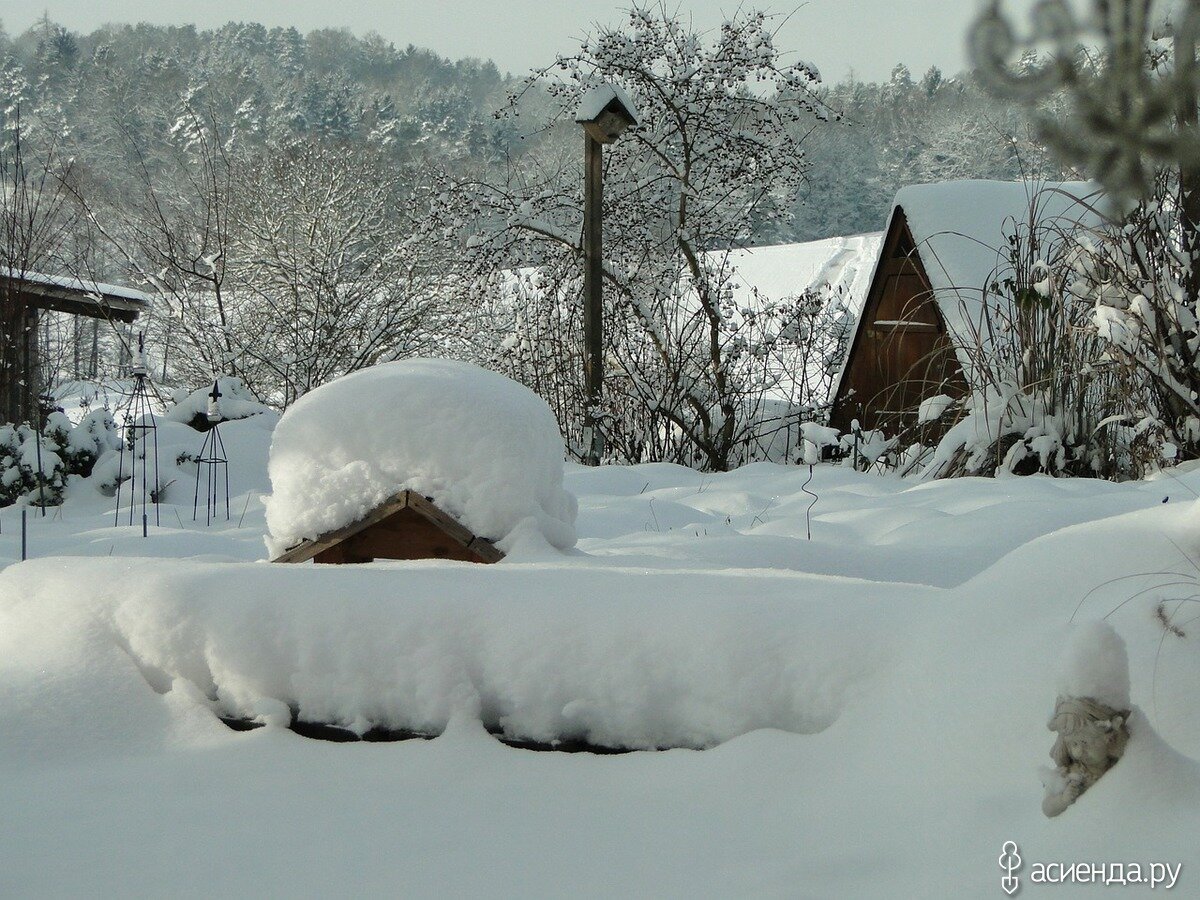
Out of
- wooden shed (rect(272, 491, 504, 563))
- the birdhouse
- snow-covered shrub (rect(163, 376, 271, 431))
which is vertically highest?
the birdhouse

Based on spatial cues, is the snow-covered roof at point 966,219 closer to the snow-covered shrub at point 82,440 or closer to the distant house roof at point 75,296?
the snow-covered shrub at point 82,440

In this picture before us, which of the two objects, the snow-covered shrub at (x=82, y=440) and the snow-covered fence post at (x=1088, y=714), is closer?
the snow-covered fence post at (x=1088, y=714)

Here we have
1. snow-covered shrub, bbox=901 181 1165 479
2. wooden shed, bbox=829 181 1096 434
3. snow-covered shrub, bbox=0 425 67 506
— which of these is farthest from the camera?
wooden shed, bbox=829 181 1096 434

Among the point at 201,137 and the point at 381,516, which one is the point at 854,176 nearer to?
the point at 201,137

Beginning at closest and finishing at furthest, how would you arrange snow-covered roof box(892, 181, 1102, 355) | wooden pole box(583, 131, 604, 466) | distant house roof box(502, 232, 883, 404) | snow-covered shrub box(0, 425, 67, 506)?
snow-covered shrub box(0, 425, 67, 506), wooden pole box(583, 131, 604, 466), snow-covered roof box(892, 181, 1102, 355), distant house roof box(502, 232, 883, 404)

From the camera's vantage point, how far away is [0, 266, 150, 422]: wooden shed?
667 centimetres

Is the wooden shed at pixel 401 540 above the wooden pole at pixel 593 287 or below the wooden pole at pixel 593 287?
below

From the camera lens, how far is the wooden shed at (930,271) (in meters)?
6.82

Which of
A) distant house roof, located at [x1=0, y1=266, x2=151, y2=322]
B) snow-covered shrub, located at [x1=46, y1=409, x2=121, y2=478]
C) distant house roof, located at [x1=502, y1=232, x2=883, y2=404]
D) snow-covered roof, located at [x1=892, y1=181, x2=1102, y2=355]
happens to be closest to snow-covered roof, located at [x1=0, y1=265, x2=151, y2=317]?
distant house roof, located at [x1=0, y1=266, x2=151, y2=322]

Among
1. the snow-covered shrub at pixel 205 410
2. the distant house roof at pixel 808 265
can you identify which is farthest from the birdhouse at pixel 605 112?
the distant house roof at pixel 808 265

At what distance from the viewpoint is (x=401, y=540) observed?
236cm

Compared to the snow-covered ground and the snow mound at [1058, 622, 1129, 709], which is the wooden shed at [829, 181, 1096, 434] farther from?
the snow mound at [1058, 622, 1129, 709]

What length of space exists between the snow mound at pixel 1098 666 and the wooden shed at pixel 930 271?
5.07 m

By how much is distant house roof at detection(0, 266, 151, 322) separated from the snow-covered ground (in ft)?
19.3
